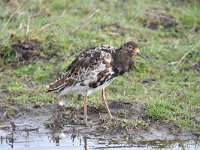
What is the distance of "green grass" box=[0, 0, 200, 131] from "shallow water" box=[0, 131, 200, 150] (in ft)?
1.66

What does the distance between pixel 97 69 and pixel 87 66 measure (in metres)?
0.15

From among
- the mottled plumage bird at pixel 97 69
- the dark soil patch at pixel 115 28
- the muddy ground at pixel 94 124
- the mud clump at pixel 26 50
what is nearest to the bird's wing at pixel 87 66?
the mottled plumage bird at pixel 97 69

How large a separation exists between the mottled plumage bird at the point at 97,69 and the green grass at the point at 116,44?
607 millimetres

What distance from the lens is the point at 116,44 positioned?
1061cm

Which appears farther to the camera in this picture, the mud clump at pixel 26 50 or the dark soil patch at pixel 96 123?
the mud clump at pixel 26 50

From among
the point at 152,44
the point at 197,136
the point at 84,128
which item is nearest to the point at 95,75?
the point at 84,128

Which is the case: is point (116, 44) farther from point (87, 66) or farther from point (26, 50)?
point (87, 66)

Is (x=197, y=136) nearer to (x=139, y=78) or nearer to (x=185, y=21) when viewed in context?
(x=139, y=78)

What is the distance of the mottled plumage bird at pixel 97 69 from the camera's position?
812 centimetres

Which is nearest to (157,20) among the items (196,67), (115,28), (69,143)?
(115,28)

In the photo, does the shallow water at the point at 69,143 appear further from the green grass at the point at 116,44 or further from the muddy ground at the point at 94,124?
the green grass at the point at 116,44

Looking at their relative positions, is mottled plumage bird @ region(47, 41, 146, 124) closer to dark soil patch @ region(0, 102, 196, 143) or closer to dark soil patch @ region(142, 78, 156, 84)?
dark soil patch @ region(0, 102, 196, 143)

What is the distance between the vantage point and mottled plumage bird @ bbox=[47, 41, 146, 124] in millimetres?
8117

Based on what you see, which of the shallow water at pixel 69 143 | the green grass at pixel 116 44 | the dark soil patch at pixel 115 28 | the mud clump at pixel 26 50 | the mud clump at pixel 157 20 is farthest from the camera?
the mud clump at pixel 157 20
